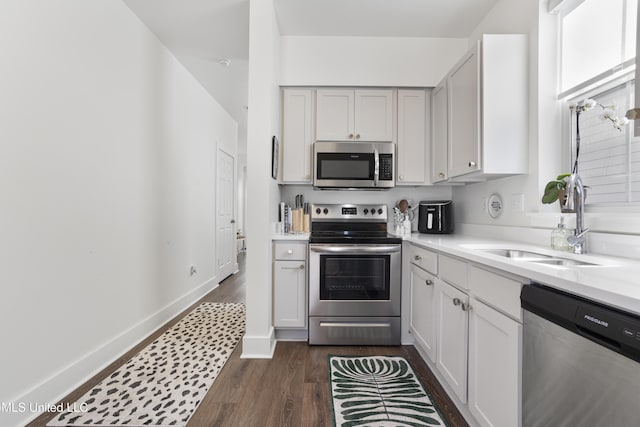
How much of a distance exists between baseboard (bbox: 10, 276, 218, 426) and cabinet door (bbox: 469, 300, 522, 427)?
2.23 metres

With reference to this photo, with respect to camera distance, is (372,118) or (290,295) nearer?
(290,295)

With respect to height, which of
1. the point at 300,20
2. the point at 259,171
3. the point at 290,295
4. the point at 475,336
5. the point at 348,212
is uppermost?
the point at 300,20

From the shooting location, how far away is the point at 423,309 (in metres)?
2.03

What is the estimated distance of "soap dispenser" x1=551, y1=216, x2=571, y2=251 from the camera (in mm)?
1506

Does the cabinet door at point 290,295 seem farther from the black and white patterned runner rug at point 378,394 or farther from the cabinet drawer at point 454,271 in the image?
the cabinet drawer at point 454,271

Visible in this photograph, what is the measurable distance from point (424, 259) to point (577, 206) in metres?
0.88

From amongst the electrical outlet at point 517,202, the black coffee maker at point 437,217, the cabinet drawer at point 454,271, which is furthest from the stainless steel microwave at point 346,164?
the cabinet drawer at point 454,271

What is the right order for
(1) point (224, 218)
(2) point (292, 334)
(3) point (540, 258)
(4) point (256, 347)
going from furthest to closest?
(1) point (224, 218), (2) point (292, 334), (4) point (256, 347), (3) point (540, 258)

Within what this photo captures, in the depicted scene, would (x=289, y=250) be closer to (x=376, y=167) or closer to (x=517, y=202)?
(x=376, y=167)

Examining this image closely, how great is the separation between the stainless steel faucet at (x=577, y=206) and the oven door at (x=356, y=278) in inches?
43.6

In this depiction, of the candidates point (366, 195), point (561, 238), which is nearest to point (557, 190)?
point (561, 238)

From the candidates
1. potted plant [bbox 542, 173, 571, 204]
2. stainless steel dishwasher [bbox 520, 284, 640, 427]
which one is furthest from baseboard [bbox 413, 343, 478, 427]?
potted plant [bbox 542, 173, 571, 204]

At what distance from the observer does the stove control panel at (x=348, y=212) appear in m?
2.86

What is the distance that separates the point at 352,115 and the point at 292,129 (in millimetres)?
587
